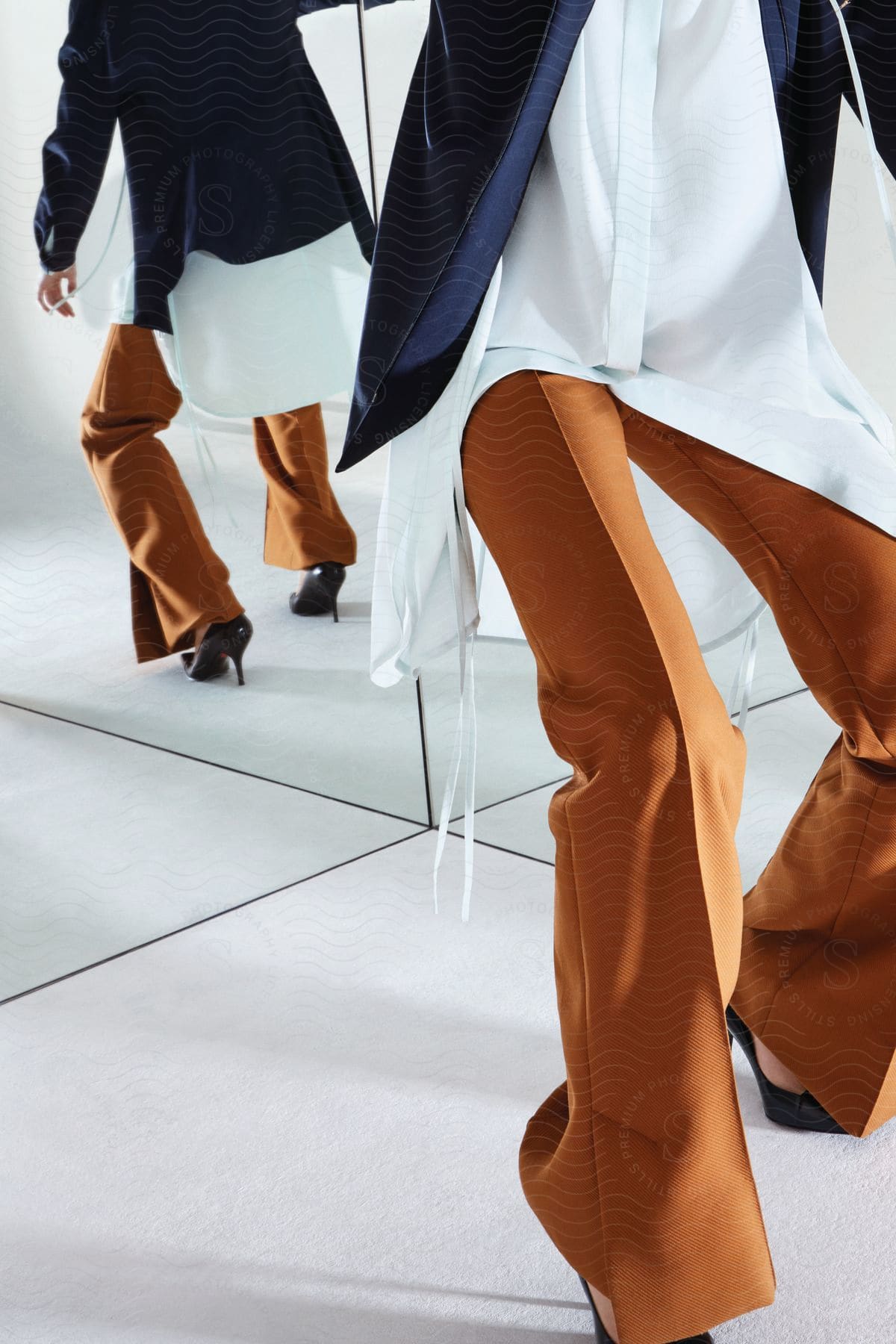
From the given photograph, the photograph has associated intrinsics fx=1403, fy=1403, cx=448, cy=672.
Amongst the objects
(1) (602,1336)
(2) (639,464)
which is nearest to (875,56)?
(2) (639,464)

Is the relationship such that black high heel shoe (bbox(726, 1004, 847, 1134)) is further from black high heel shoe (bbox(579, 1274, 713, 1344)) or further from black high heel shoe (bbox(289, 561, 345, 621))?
black high heel shoe (bbox(289, 561, 345, 621))

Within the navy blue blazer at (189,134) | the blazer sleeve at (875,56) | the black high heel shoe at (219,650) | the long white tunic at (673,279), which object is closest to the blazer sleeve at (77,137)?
the navy blue blazer at (189,134)

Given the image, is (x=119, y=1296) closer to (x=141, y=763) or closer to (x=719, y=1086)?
(x=719, y=1086)

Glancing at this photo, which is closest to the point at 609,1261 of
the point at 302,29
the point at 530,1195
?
the point at 530,1195

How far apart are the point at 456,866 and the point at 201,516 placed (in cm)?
Result: 60

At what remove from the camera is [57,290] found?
63.1 inches

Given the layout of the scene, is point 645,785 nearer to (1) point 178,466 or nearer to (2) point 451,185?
(2) point 451,185

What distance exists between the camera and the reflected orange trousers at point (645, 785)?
3.27 ft

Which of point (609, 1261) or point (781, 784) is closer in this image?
point (609, 1261)

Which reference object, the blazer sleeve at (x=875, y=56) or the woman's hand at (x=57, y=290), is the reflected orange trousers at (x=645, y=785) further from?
the woman's hand at (x=57, y=290)

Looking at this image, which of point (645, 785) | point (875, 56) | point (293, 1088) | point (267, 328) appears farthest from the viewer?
point (267, 328)

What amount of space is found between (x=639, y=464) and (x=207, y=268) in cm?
68

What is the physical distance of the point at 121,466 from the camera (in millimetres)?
1709

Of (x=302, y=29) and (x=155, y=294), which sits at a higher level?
(x=302, y=29)
